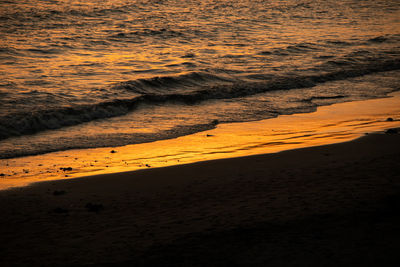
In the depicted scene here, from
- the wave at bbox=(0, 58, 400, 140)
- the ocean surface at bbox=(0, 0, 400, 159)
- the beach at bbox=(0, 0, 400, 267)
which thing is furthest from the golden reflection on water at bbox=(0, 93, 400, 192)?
the wave at bbox=(0, 58, 400, 140)

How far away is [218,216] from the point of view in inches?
188

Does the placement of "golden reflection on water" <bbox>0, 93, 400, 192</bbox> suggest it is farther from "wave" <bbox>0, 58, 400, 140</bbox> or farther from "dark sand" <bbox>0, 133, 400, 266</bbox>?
"wave" <bbox>0, 58, 400, 140</bbox>

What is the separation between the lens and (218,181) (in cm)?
590

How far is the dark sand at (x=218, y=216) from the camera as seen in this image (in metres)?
3.99

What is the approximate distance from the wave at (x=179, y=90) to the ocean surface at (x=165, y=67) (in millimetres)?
31

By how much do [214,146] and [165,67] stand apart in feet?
26.1

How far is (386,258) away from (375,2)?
110 feet

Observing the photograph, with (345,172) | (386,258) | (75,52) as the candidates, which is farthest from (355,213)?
(75,52)

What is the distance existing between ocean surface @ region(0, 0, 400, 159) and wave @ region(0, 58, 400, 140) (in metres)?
0.03

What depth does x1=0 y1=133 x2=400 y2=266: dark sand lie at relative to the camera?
399 centimetres

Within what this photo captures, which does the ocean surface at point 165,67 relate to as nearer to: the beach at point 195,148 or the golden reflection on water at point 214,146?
the beach at point 195,148

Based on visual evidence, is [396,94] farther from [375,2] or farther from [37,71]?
[375,2]

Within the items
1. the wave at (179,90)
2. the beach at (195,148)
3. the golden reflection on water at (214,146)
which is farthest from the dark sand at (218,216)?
the wave at (179,90)

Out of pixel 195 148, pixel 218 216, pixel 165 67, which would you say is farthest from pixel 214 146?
pixel 165 67
